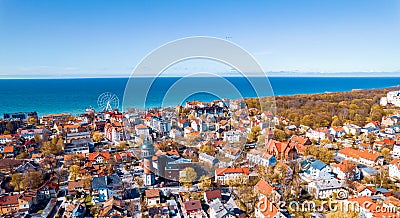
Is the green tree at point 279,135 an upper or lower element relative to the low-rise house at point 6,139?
upper

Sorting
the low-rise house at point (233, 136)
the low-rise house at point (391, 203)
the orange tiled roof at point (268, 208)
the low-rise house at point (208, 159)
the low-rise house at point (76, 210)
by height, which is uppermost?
the low-rise house at point (233, 136)

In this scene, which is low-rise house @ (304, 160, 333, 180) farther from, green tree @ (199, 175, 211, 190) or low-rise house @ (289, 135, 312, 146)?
green tree @ (199, 175, 211, 190)

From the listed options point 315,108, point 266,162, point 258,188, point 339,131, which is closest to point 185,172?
point 258,188

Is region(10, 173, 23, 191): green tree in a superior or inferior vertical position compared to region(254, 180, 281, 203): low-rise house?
inferior

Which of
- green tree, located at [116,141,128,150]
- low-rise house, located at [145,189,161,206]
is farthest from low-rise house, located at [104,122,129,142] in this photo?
low-rise house, located at [145,189,161,206]

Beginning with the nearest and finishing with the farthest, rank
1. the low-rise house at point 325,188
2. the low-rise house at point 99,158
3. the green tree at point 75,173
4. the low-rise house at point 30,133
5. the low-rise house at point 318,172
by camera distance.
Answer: the low-rise house at point 325,188
the low-rise house at point 318,172
the green tree at point 75,173
the low-rise house at point 99,158
the low-rise house at point 30,133

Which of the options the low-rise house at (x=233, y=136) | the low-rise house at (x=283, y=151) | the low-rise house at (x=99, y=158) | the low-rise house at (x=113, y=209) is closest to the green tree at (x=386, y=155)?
the low-rise house at (x=283, y=151)

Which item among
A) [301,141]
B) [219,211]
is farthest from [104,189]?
[301,141]

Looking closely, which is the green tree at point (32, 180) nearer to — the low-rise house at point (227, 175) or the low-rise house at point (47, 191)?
the low-rise house at point (47, 191)
